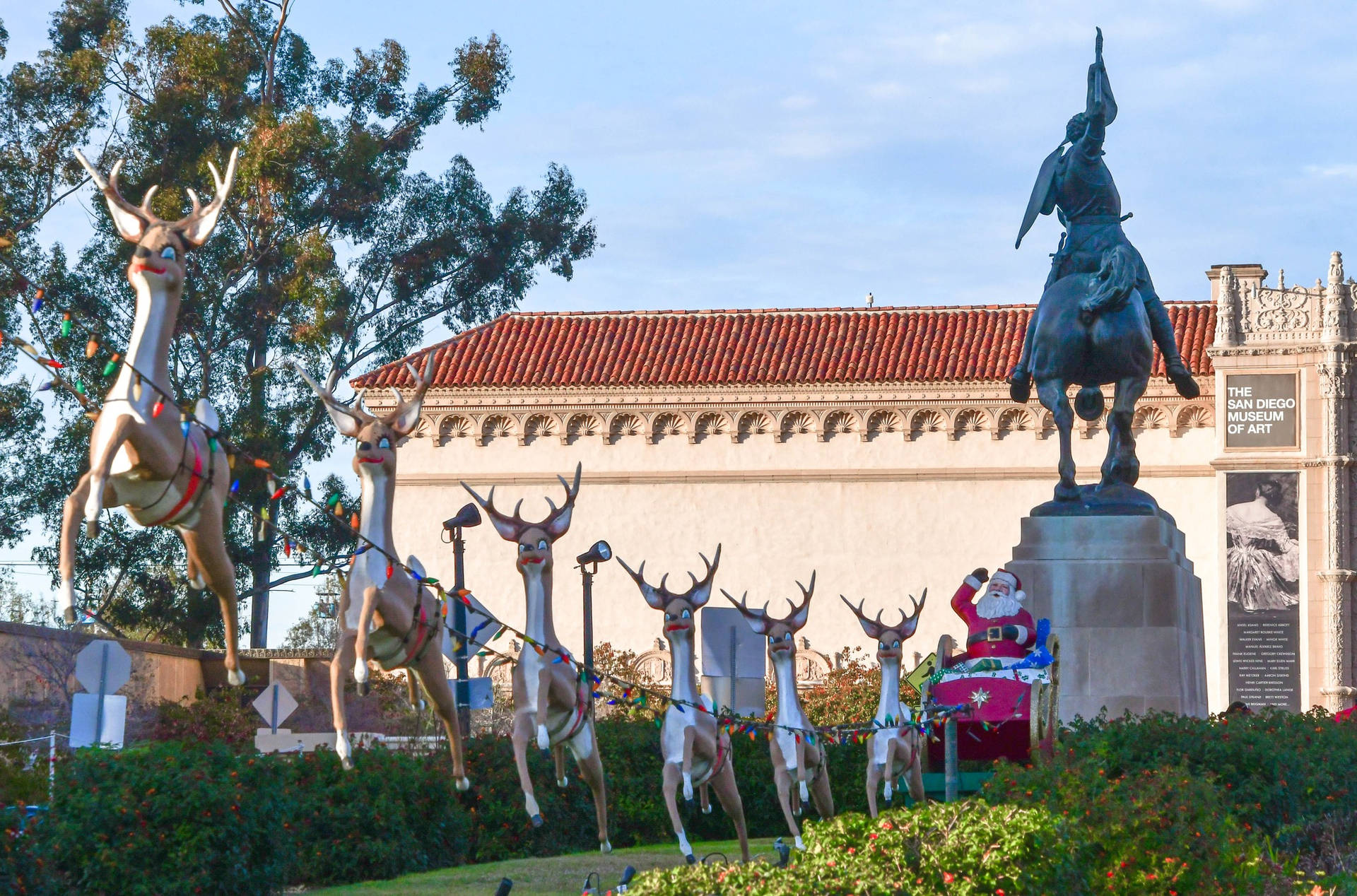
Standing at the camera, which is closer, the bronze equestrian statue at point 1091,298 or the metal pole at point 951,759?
the metal pole at point 951,759

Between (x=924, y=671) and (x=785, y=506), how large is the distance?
21186mm

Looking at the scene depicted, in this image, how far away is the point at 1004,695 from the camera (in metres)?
14.3

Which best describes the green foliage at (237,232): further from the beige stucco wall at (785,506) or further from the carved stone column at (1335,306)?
the carved stone column at (1335,306)

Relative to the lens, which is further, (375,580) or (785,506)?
(785,506)

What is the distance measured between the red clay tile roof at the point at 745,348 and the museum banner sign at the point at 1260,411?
2.82 feet

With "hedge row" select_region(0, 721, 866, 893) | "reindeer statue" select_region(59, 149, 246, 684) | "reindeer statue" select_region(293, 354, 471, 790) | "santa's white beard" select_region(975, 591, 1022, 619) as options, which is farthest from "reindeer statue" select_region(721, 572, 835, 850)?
"reindeer statue" select_region(59, 149, 246, 684)

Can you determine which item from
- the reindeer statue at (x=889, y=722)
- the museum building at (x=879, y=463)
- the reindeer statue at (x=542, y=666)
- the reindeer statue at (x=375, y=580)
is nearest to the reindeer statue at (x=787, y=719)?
the reindeer statue at (x=889, y=722)

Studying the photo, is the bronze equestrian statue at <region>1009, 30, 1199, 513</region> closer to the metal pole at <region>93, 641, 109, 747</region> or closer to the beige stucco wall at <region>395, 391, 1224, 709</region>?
the metal pole at <region>93, 641, 109, 747</region>

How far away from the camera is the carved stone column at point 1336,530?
34969 mm

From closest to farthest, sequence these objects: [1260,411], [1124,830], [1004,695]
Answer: [1124,830] → [1004,695] → [1260,411]

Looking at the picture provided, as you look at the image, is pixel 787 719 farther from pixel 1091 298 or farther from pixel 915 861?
pixel 1091 298

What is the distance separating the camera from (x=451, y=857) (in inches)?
653

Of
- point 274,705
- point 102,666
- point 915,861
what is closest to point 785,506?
point 274,705

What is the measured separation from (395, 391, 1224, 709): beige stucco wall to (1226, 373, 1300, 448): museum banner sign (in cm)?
51
